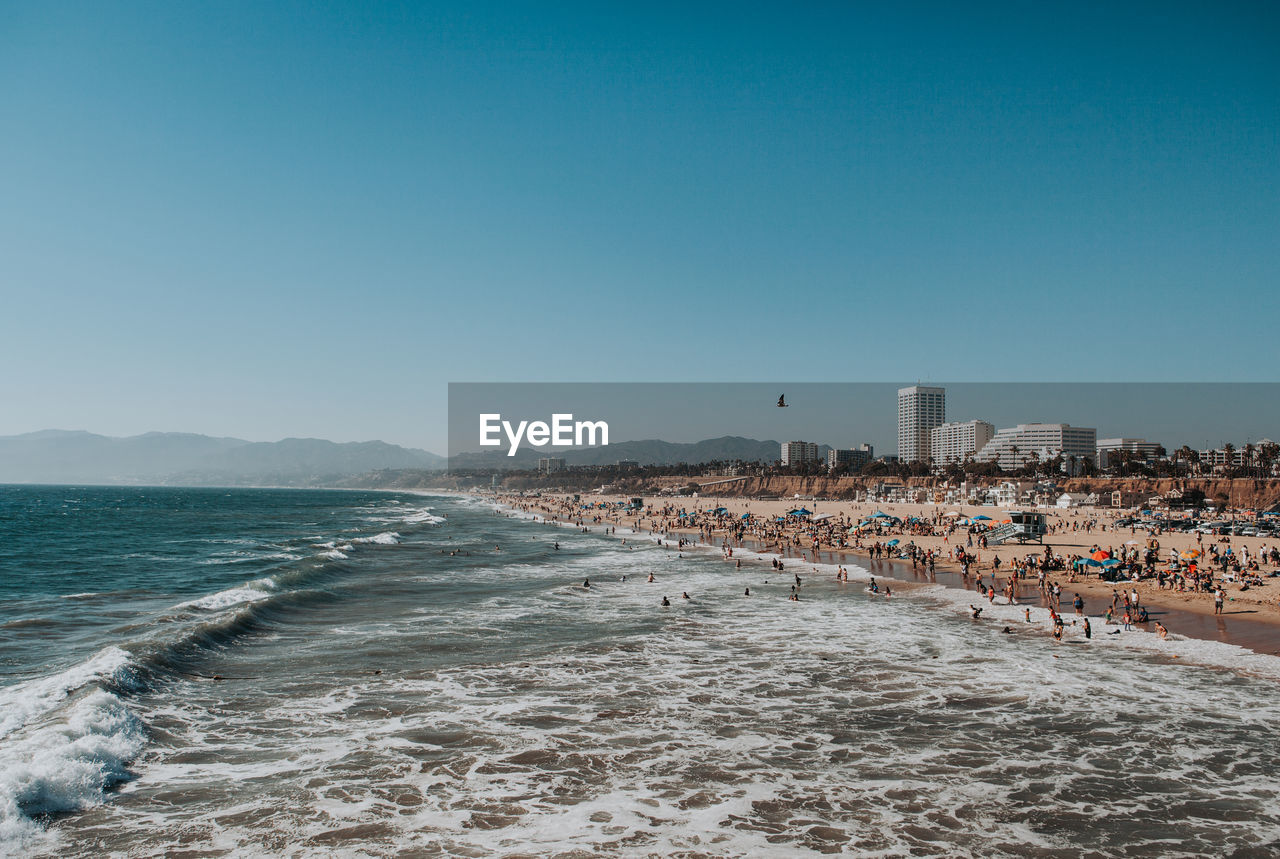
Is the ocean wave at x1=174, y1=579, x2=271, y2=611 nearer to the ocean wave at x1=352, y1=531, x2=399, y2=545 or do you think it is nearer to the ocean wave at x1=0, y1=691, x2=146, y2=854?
the ocean wave at x1=0, y1=691, x2=146, y2=854

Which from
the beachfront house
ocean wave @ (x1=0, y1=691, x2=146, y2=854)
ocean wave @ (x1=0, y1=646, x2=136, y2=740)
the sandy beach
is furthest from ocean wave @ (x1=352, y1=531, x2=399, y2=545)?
the beachfront house

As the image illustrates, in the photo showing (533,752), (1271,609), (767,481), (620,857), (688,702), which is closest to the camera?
(620,857)

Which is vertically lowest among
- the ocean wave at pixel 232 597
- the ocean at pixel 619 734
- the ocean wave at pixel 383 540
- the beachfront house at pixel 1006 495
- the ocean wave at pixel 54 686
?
the ocean wave at pixel 383 540

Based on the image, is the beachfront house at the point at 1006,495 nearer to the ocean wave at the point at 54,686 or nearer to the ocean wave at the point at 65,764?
the ocean wave at the point at 54,686

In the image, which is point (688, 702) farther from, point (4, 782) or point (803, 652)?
point (4, 782)

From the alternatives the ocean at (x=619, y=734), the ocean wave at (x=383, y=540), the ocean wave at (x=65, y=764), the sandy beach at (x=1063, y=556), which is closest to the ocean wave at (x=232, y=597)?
the ocean at (x=619, y=734)

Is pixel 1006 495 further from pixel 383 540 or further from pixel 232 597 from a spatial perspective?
pixel 232 597

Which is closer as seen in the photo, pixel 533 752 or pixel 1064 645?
pixel 533 752

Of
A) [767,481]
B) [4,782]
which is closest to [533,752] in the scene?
Result: [4,782]
